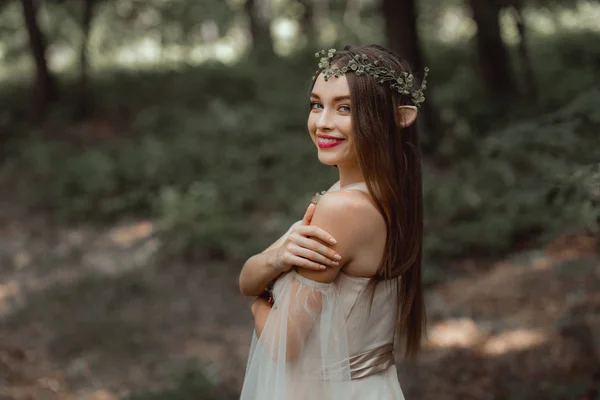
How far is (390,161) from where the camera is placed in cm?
193

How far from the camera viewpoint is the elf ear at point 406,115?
1968 millimetres

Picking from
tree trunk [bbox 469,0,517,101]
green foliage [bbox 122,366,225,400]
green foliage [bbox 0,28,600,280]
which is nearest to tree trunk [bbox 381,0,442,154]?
green foliage [bbox 0,28,600,280]

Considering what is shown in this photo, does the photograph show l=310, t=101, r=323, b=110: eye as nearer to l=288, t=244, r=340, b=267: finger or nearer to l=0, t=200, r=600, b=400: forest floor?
l=288, t=244, r=340, b=267: finger

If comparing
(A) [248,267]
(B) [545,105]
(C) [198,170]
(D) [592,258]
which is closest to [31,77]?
(C) [198,170]

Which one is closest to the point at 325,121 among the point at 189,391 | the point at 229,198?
the point at 189,391

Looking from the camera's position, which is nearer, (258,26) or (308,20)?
(258,26)

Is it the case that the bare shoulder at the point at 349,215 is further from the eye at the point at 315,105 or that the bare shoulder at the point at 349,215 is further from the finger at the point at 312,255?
the eye at the point at 315,105

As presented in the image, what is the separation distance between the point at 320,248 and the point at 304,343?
0.31m

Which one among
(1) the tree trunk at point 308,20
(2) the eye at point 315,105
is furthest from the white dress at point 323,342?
(1) the tree trunk at point 308,20

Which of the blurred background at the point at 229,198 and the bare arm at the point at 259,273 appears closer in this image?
the bare arm at the point at 259,273

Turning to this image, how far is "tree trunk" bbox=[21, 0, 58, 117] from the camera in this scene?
12.2m

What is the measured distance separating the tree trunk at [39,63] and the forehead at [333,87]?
11631 millimetres

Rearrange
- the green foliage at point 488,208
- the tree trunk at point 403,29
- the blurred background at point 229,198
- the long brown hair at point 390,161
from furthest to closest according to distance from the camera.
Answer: the tree trunk at point 403,29 → the green foliage at point 488,208 → the blurred background at point 229,198 → the long brown hair at point 390,161

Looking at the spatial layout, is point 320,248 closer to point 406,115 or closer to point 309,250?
point 309,250
